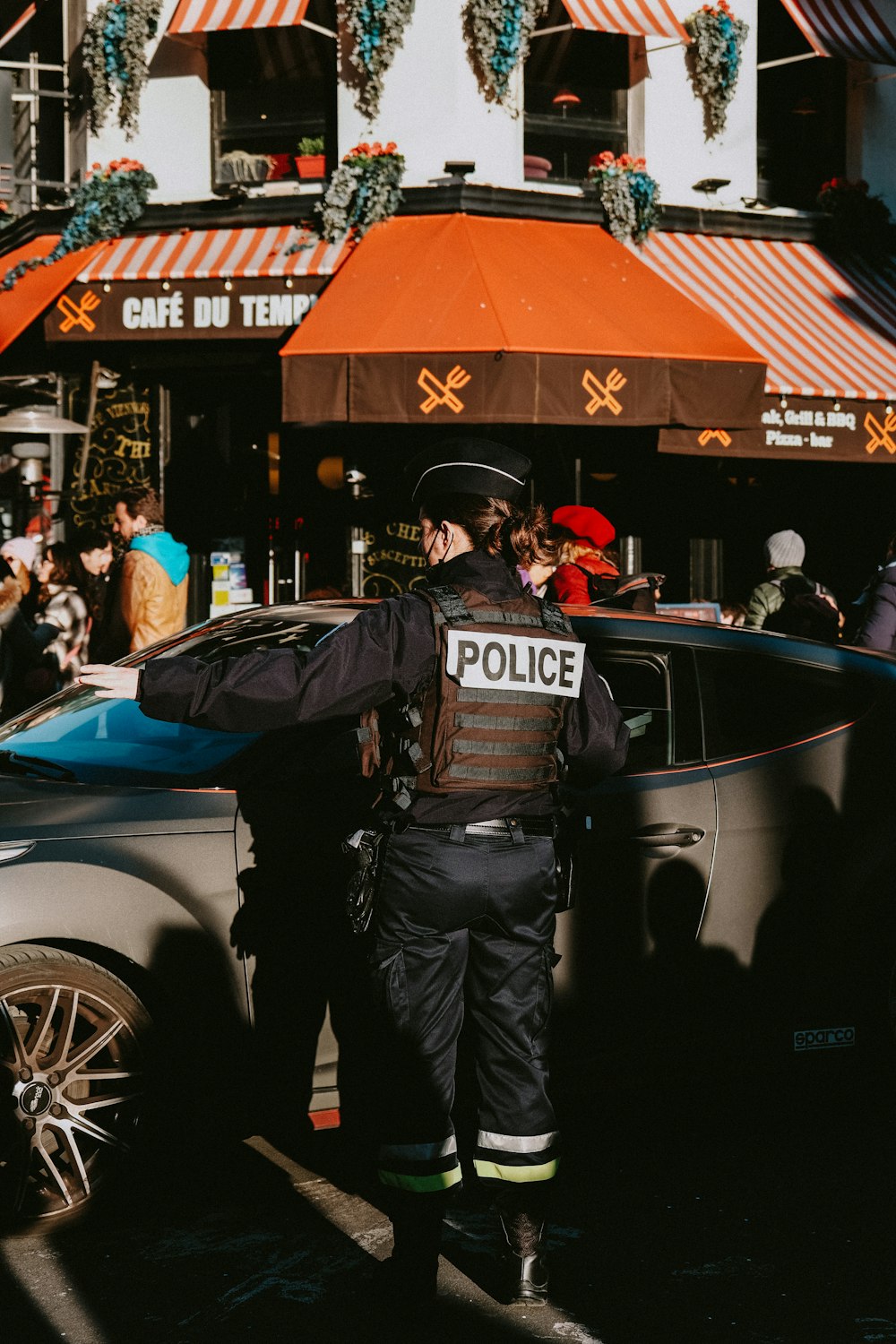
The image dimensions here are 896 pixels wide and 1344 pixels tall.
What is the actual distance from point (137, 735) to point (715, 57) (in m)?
10.3

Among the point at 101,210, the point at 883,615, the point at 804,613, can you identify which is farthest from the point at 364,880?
the point at 101,210

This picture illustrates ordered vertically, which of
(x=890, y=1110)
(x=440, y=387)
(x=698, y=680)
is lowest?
(x=890, y=1110)

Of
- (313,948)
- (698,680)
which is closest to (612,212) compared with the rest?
(698,680)

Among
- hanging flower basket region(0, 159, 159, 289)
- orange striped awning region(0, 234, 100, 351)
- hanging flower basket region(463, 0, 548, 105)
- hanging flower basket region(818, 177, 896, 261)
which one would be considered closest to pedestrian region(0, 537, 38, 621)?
orange striped awning region(0, 234, 100, 351)

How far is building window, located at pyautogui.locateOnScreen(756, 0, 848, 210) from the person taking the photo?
13.9m

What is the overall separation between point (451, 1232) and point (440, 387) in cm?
760

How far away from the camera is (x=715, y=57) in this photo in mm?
13062

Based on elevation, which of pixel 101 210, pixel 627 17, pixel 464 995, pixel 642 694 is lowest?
pixel 464 995

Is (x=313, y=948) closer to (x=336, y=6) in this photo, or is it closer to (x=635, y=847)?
(x=635, y=847)

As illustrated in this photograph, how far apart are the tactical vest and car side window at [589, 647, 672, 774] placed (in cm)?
101

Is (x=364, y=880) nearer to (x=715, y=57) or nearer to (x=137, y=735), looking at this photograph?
(x=137, y=735)

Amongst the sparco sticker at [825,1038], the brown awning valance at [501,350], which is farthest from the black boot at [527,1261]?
the brown awning valance at [501,350]

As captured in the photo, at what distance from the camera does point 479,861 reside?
3.71 meters

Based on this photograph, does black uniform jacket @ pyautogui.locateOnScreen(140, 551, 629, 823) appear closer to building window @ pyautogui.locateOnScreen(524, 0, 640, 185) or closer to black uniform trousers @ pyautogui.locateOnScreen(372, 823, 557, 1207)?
black uniform trousers @ pyautogui.locateOnScreen(372, 823, 557, 1207)
